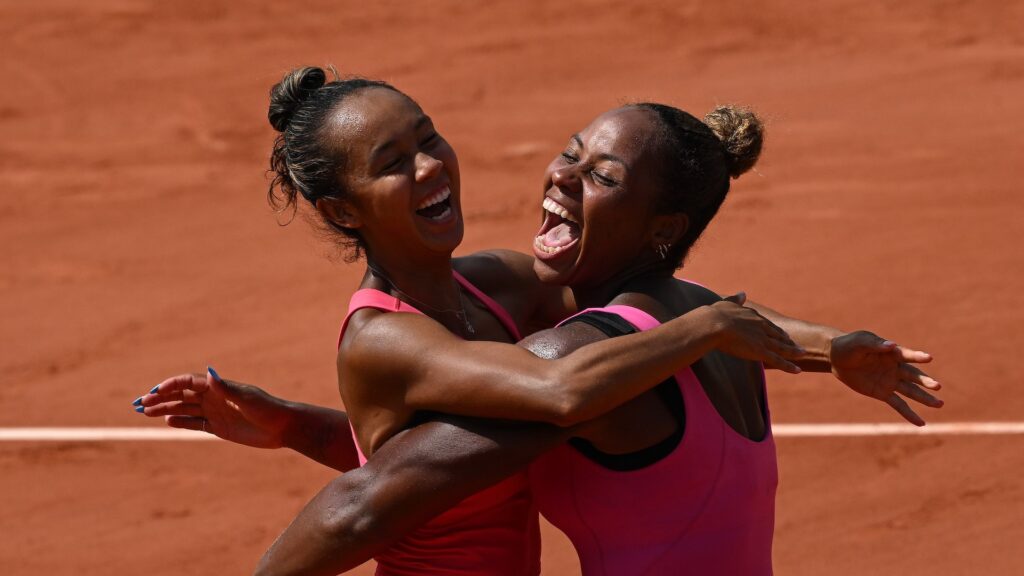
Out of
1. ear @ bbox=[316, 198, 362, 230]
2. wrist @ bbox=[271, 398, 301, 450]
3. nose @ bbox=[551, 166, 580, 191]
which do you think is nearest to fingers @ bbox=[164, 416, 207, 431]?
wrist @ bbox=[271, 398, 301, 450]

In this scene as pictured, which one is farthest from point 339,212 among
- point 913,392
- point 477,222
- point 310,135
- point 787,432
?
point 477,222

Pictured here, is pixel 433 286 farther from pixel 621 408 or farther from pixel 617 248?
pixel 621 408

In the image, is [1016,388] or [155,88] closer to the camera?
[1016,388]

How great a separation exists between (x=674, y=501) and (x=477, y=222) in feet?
24.7

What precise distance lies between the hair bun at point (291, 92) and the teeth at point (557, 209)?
2.55 ft

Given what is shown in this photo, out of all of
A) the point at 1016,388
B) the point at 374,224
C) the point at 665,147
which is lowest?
the point at 1016,388

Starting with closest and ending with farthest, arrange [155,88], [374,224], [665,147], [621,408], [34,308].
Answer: [621,408] < [665,147] < [374,224] < [34,308] < [155,88]

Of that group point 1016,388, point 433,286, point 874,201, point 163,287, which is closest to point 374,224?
point 433,286

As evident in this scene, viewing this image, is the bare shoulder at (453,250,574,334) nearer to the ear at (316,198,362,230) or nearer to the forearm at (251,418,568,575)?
the ear at (316,198,362,230)

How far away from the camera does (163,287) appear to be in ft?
34.0

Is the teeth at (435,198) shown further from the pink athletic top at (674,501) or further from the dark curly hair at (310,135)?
the pink athletic top at (674,501)

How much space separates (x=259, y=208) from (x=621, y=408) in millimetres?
8391

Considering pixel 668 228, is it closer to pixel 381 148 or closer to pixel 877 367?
pixel 877 367

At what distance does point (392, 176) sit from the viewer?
3.98 m
